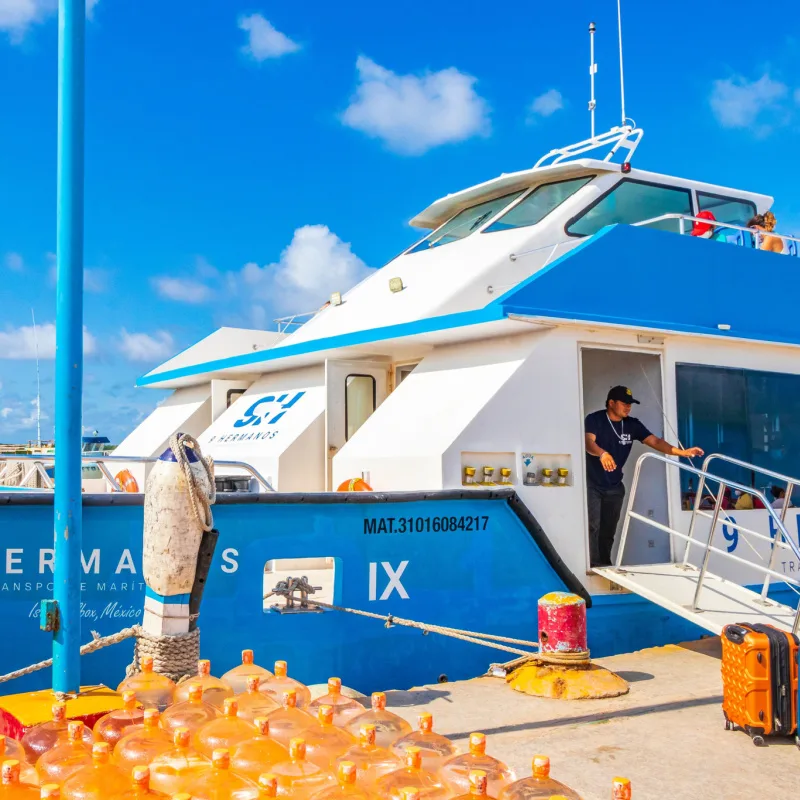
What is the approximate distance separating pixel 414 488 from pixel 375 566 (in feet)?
2.54

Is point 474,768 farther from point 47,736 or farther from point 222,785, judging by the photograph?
point 47,736

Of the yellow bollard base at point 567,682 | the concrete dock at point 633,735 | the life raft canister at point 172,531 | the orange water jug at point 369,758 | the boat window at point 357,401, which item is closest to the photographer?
the orange water jug at point 369,758

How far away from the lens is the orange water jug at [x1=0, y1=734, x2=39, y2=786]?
253 cm

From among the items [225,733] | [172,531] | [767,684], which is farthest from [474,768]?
[767,684]

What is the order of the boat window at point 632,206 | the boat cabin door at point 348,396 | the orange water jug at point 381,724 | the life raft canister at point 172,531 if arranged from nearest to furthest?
the orange water jug at point 381,724, the life raft canister at point 172,531, the boat cabin door at point 348,396, the boat window at point 632,206

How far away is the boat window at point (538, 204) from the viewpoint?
321 inches

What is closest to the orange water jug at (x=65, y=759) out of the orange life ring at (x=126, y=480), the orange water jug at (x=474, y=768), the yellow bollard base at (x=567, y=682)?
the orange water jug at (x=474, y=768)

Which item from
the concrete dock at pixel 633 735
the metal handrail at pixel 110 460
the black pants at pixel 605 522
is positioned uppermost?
the metal handrail at pixel 110 460

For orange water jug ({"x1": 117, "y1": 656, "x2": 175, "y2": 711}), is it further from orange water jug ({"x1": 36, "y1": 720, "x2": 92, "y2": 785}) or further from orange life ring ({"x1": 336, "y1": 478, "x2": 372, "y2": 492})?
orange life ring ({"x1": 336, "y1": 478, "x2": 372, "y2": 492})

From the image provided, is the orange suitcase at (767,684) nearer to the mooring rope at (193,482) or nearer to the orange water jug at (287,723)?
the orange water jug at (287,723)

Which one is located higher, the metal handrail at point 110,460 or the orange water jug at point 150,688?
the metal handrail at point 110,460

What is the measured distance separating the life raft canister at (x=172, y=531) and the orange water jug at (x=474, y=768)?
1.68 meters

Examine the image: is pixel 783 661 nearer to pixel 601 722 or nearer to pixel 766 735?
pixel 766 735

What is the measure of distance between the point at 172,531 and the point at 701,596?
406 cm
